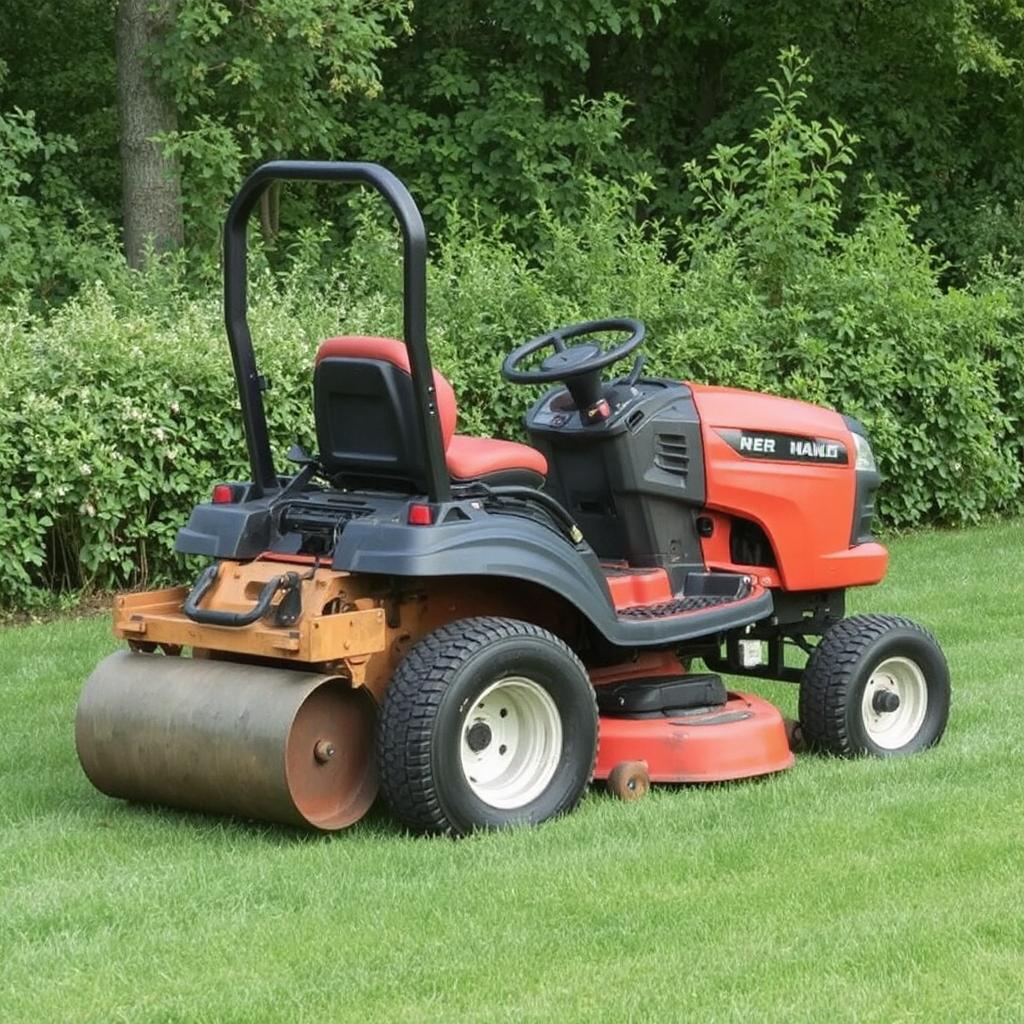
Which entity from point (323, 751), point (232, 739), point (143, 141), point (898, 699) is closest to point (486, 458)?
point (323, 751)

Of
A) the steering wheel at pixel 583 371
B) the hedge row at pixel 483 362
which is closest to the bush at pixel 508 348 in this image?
the hedge row at pixel 483 362

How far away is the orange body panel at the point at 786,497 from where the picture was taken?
675 centimetres

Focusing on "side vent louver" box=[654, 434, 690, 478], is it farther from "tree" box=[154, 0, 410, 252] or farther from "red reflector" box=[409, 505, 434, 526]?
"tree" box=[154, 0, 410, 252]

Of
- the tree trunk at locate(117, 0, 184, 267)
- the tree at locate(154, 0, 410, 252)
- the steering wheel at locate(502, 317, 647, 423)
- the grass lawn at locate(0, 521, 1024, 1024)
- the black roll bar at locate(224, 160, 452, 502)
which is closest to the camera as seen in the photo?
the grass lawn at locate(0, 521, 1024, 1024)

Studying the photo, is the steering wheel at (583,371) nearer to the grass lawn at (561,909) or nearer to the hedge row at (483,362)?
the grass lawn at (561,909)

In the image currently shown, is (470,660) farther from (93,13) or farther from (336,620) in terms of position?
(93,13)

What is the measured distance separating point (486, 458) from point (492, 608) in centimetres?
49

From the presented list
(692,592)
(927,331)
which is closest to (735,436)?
(692,592)

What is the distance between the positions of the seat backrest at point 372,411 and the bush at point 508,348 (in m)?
4.05

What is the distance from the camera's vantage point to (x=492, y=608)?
250 inches

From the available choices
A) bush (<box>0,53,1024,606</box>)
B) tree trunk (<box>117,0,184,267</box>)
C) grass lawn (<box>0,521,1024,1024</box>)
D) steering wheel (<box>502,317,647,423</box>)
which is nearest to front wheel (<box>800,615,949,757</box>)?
grass lawn (<box>0,521,1024,1024</box>)

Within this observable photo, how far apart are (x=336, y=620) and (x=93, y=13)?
539 inches

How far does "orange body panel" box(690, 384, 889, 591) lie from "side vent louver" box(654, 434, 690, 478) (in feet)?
0.26

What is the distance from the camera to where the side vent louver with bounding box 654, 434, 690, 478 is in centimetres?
663
